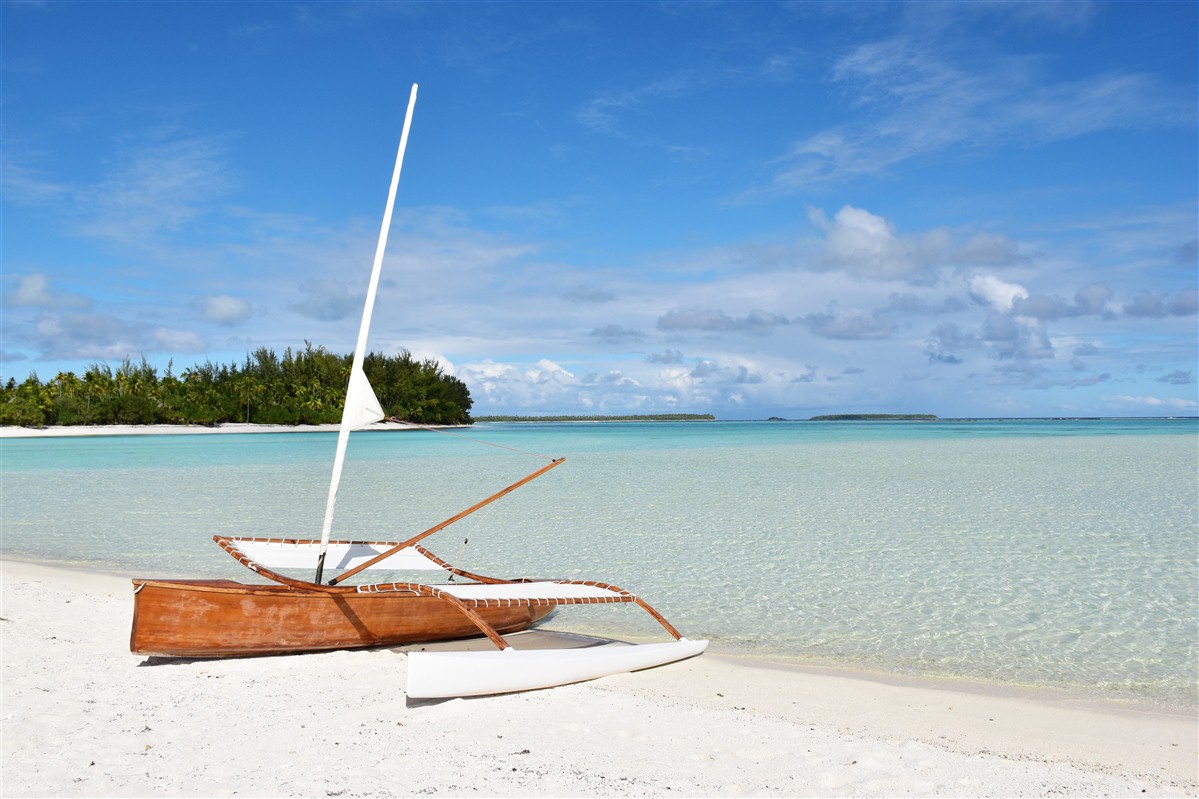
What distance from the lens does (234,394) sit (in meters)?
83.1

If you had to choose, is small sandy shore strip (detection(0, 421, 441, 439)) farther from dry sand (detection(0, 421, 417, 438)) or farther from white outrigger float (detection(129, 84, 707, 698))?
white outrigger float (detection(129, 84, 707, 698))

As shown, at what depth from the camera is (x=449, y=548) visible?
14016 millimetres

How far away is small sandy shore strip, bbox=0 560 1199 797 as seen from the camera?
14.9ft

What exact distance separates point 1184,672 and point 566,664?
5.67m

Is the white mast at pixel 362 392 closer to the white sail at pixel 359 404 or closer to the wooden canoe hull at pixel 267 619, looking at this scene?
the white sail at pixel 359 404

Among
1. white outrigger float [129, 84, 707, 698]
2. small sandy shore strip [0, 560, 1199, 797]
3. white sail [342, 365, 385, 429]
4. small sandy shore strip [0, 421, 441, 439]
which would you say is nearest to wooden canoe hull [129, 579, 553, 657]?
white outrigger float [129, 84, 707, 698]

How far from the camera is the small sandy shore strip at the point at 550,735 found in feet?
14.9

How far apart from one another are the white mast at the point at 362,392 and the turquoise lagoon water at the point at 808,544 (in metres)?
2.44

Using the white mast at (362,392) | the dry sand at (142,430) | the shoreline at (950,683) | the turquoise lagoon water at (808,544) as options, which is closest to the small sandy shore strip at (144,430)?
the dry sand at (142,430)

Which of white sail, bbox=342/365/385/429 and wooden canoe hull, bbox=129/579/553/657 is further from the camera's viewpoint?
white sail, bbox=342/365/385/429

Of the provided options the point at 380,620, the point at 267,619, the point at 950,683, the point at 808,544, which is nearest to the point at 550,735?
the point at 380,620

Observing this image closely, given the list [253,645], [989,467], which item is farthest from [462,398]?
[253,645]

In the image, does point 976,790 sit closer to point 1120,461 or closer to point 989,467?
point 989,467

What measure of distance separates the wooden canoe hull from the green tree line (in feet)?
177
